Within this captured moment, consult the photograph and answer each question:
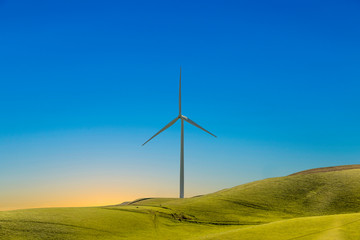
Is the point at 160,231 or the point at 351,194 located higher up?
the point at 351,194

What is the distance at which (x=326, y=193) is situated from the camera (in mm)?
79562

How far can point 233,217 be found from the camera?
66.6m

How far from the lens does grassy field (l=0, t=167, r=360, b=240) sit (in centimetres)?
4422

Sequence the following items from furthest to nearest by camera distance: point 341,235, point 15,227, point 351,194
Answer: point 351,194, point 15,227, point 341,235

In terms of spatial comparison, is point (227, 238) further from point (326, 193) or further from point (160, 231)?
point (326, 193)

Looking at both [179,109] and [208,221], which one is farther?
[179,109]

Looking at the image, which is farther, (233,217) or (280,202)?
(280,202)

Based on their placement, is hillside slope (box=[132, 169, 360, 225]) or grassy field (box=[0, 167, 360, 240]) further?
hillside slope (box=[132, 169, 360, 225])

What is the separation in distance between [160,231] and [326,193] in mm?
43123

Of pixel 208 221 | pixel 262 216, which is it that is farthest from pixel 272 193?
pixel 208 221

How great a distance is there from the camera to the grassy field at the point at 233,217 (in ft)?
145

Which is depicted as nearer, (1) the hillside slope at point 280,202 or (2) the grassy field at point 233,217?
(2) the grassy field at point 233,217

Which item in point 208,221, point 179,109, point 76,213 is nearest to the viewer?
point 76,213

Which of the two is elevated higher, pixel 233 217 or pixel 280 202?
pixel 280 202
